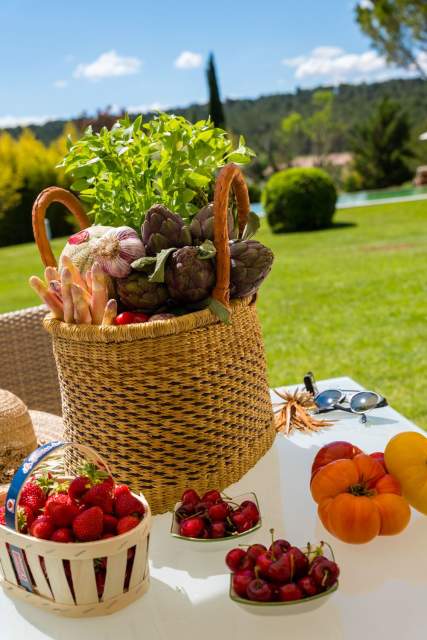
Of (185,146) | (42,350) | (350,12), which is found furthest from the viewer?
(350,12)

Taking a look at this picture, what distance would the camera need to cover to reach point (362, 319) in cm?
570

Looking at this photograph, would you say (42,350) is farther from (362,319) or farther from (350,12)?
(350,12)

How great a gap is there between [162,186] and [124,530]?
60 centimetres

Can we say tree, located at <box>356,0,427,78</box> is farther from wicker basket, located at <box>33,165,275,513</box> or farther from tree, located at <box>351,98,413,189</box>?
wicker basket, located at <box>33,165,275,513</box>

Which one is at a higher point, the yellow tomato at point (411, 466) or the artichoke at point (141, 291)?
the artichoke at point (141, 291)

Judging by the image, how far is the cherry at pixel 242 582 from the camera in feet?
2.69

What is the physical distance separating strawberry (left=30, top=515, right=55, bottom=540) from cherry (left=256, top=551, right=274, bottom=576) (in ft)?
0.87

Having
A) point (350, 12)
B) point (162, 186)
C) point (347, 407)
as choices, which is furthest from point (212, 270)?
point (350, 12)

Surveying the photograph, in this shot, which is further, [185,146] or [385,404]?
[385,404]

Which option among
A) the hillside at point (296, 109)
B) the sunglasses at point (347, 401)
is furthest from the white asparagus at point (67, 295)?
the hillside at point (296, 109)

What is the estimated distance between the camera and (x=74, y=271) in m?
1.09

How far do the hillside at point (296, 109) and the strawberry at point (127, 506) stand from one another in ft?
101

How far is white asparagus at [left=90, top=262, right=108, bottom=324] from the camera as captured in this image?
106 cm

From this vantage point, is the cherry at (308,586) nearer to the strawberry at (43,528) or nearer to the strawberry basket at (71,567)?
the strawberry basket at (71,567)
